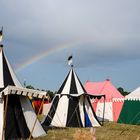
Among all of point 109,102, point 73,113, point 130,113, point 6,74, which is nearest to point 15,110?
point 6,74

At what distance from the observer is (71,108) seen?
1781 cm

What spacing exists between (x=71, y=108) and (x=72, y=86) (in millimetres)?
1179

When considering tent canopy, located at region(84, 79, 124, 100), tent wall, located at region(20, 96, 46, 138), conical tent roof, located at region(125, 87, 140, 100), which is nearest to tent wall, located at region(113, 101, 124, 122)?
tent canopy, located at region(84, 79, 124, 100)

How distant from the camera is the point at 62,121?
1778cm

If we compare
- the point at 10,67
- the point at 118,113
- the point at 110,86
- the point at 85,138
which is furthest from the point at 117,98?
the point at 85,138

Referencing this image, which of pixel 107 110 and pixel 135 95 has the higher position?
pixel 135 95

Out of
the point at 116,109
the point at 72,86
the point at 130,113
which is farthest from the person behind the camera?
the point at 116,109

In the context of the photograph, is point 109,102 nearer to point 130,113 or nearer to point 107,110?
point 107,110

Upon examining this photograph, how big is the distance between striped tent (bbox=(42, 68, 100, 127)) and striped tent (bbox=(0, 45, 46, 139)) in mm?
5842

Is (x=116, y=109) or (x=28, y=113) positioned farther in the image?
(x=116, y=109)

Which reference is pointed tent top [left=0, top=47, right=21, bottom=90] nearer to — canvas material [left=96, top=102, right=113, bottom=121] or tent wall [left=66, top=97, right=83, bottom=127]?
tent wall [left=66, top=97, right=83, bottom=127]

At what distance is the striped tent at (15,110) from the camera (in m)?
10.5

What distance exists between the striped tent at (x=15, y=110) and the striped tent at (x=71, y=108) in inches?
230

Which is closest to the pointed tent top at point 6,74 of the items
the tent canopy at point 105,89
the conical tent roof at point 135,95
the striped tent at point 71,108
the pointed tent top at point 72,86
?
the striped tent at point 71,108
